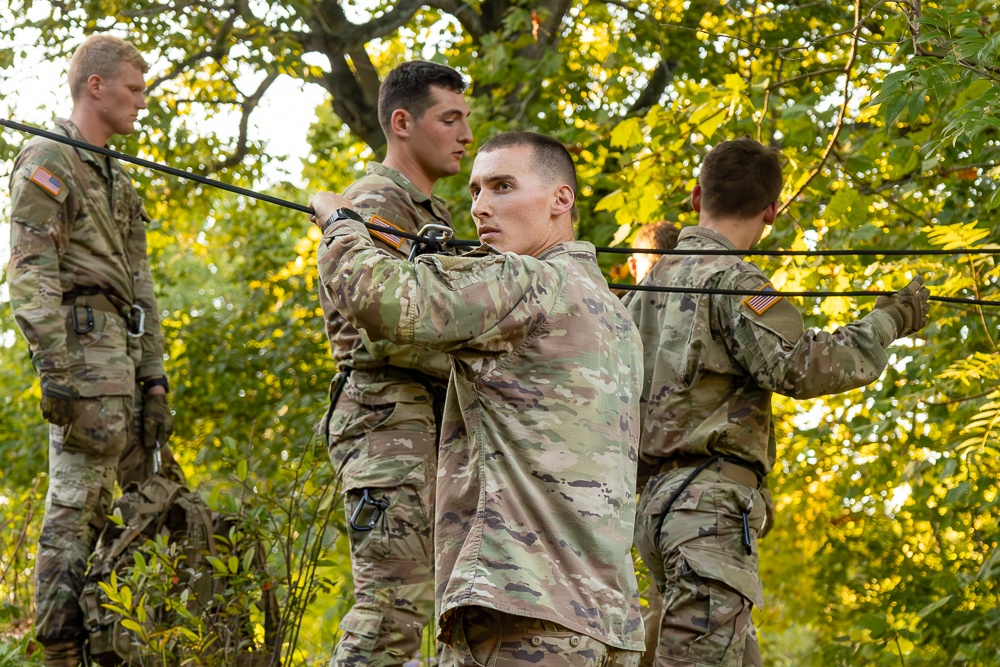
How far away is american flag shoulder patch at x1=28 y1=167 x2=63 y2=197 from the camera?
15.9 ft

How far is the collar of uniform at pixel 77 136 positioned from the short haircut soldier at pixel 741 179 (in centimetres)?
268

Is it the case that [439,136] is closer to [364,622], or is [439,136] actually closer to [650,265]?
[650,265]

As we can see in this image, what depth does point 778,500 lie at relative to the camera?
12094mm

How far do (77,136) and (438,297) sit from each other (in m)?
3.08

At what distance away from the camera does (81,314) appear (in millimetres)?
4961

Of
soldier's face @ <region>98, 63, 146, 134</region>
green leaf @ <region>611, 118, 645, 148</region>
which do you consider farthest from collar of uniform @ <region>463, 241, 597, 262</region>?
green leaf @ <region>611, 118, 645, 148</region>

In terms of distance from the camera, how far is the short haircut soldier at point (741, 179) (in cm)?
433

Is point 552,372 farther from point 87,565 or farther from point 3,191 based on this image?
point 3,191

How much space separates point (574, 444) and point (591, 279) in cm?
44

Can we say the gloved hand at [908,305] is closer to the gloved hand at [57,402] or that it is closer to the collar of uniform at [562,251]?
the collar of uniform at [562,251]

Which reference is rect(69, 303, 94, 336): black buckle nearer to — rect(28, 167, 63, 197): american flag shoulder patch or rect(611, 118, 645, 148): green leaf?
rect(28, 167, 63, 197): american flag shoulder patch

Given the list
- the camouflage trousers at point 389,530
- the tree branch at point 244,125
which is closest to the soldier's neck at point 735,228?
the camouflage trousers at point 389,530

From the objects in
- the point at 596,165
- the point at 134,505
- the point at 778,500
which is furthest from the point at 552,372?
the point at 778,500

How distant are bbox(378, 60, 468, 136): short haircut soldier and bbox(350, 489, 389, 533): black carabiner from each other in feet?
4.77
